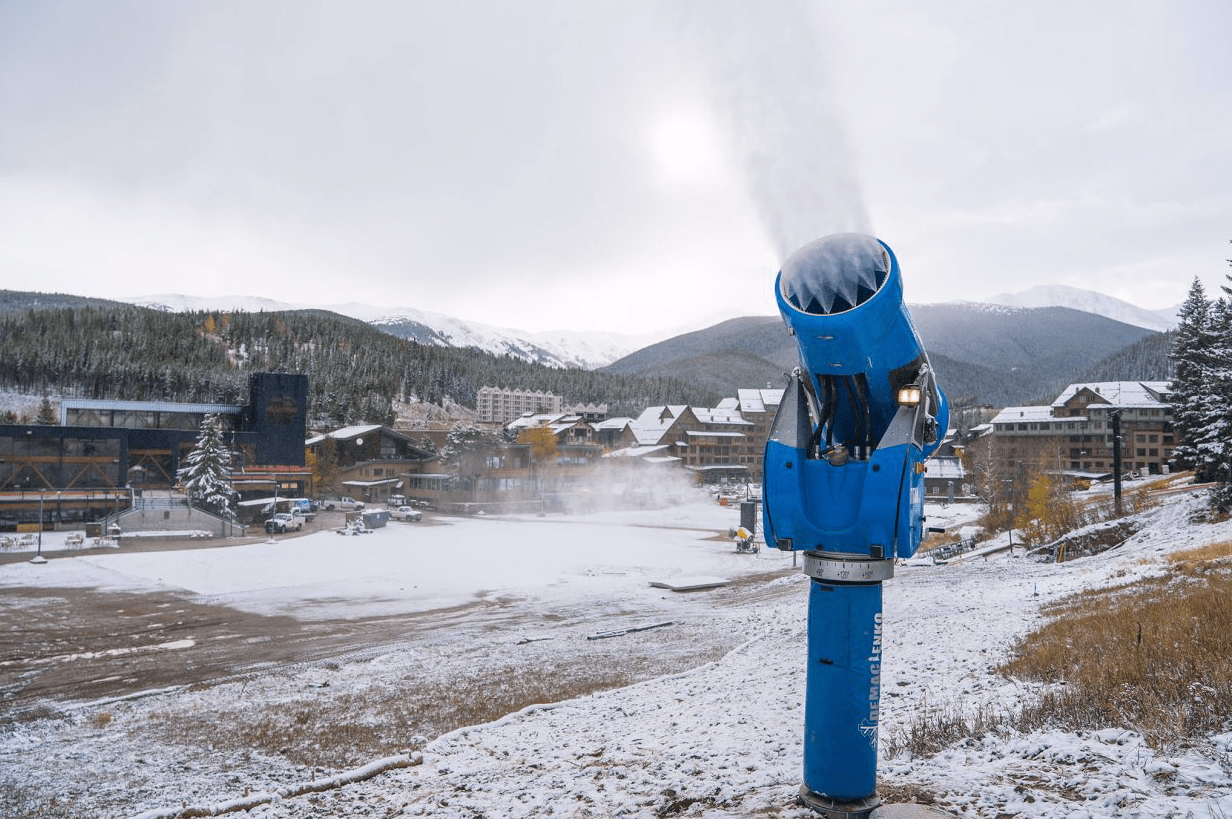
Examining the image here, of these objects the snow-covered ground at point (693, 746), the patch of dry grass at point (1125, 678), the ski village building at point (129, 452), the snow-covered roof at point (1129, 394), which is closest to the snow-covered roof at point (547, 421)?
the ski village building at point (129, 452)

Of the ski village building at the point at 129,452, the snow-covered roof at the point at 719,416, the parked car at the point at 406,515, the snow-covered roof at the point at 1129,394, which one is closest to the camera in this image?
the ski village building at the point at 129,452

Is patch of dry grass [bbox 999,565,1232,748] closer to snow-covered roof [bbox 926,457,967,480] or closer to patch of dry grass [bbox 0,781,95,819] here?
patch of dry grass [bbox 0,781,95,819]

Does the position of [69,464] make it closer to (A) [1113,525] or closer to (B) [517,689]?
(B) [517,689]

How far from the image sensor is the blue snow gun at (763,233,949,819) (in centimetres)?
495

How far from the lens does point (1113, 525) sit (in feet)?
124

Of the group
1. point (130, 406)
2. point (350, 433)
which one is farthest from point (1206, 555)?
point (350, 433)

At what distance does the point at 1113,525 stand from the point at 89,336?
18789 centimetres

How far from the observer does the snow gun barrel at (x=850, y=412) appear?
491cm

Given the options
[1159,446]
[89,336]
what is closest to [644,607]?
[1159,446]

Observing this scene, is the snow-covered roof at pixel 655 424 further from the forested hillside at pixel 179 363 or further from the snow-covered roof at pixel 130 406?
the snow-covered roof at pixel 130 406

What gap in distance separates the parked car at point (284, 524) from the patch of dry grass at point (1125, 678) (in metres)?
52.2

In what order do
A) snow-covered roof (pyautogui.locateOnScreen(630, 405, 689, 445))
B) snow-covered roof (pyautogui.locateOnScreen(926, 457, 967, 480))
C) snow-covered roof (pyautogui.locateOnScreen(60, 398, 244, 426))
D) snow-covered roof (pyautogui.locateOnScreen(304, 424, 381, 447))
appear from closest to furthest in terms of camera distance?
snow-covered roof (pyautogui.locateOnScreen(60, 398, 244, 426)) → snow-covered roof (pyautogui.locateOnScreen(926, 457, 967, 480)) → snow-covered roof (pyautogui.locateOnScreen(304, 424, 381, 447)) → snow-covered roof (pyautogui.locateOnScreen(630, 405, 689, 445))

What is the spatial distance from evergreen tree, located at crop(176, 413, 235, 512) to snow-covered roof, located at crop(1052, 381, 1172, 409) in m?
102

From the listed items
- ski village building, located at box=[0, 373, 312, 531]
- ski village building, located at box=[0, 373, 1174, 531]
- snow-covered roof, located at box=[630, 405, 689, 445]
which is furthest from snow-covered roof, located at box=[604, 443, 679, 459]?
ski village building, located at box=[0, 373, 312, 531]
